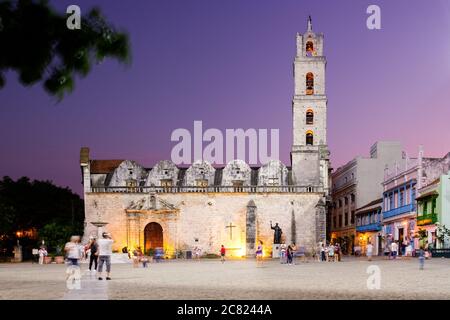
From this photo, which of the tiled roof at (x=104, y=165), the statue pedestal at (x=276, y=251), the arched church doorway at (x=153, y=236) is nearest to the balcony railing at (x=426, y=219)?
the statue pedestal at (x=276, y=251)

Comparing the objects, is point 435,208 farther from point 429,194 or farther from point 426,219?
point 426,219

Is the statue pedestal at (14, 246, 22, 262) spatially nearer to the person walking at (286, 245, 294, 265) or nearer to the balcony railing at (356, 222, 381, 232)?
the person walking at (286, 245, 294, 265)

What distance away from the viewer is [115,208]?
51.9 metres

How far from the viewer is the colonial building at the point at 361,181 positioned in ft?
204

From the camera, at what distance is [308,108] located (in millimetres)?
55312

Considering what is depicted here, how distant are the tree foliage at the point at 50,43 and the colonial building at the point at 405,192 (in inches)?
1544

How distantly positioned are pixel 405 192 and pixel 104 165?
25.8 meters

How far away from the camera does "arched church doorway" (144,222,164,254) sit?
52.0 m

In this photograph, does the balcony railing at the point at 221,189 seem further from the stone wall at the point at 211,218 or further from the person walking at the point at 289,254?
the person walking at the point at 289,254

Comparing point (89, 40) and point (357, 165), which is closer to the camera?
point (89, 40)

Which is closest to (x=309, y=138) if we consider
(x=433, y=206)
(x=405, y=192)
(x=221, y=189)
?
(x=221, y=189)

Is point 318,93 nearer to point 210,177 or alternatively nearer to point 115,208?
point 210,177
